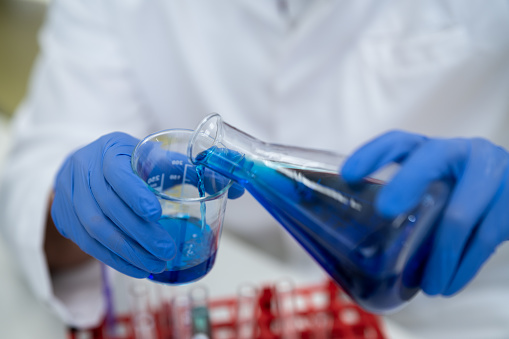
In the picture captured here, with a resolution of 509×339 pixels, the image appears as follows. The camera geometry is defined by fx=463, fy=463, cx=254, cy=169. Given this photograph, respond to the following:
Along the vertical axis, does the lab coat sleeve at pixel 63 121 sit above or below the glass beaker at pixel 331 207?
below

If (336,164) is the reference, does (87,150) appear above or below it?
below

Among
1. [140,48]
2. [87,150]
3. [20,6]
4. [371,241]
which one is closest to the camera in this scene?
[371,241]

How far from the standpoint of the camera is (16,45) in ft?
6.36

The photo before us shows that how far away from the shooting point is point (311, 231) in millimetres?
553

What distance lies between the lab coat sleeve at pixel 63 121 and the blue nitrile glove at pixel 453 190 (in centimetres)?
63

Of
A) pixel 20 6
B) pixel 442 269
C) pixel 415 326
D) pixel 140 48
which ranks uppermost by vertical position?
pixel 442 269

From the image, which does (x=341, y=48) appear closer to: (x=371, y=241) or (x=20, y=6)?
(x=371, y=241)

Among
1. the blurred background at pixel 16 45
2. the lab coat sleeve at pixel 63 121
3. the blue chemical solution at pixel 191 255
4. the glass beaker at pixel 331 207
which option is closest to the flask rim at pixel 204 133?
the glass beaker at pixel 331 207

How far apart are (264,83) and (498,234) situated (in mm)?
758

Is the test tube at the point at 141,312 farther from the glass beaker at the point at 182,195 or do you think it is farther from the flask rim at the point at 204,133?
the flask rim at the point at 204,133

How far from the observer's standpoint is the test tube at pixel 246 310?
855 millimetres

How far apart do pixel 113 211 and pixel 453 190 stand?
444mm

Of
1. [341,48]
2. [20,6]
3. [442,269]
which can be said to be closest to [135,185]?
[442,269]

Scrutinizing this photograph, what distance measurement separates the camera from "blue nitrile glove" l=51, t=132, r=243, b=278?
60cm
